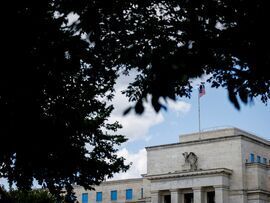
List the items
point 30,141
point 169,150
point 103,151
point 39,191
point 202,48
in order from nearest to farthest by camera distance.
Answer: point 202,48 → point 30,141 → point 103,151 → point 39,191 → point 169,150

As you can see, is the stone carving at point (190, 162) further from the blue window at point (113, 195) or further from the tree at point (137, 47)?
the tree at point (137, 47)

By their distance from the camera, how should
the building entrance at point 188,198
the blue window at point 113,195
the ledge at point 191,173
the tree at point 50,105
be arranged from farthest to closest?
the blue window at point 113,195, the building entrance at point 188,198, the ledge at point 191,173, the tree at point 50,105

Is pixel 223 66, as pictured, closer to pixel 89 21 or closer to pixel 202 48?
pixel 202 48

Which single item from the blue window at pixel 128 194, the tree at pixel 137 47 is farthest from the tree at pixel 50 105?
the blue window at pixel 128 194

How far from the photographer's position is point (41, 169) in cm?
2200

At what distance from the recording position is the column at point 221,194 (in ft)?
204

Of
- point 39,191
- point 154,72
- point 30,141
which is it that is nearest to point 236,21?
point 154,72

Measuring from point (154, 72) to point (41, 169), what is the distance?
45.3 feet

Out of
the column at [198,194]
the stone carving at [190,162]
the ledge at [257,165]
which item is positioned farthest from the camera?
the stone carving at [190,162]

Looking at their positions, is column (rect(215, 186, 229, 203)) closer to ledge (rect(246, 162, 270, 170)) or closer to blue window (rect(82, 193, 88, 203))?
ledge (rect(246, 162, 270, 170))

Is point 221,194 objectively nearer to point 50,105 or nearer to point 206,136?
point 206,136

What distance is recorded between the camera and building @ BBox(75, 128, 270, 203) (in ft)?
206

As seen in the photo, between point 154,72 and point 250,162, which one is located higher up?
point 250,162

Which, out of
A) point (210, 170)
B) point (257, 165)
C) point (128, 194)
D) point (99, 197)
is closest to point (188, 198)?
point (210, 170)
